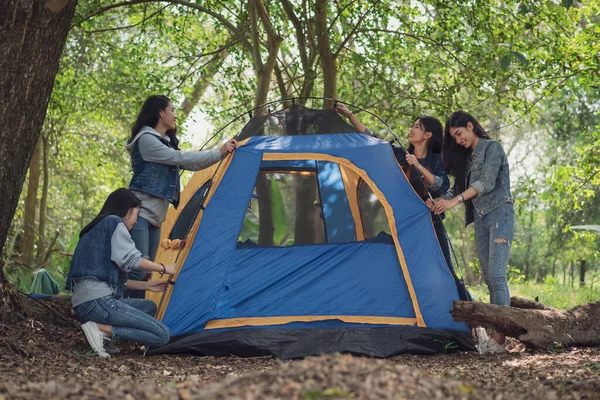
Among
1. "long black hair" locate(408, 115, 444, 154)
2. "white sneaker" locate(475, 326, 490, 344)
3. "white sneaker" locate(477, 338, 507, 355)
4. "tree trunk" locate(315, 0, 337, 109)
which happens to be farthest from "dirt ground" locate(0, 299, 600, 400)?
"tree trunk" locate(315, 0, 337, 109)

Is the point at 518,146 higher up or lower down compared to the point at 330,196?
higher up

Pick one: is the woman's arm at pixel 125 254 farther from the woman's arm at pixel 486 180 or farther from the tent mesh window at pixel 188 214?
the woman's arm at pixel 486 180

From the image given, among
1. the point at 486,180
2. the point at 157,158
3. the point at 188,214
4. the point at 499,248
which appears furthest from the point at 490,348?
the point at 157,158

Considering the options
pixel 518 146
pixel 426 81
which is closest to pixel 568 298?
pixel 426 81

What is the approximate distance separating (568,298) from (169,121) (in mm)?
6439

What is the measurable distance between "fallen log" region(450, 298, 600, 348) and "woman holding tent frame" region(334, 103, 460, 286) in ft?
1.47

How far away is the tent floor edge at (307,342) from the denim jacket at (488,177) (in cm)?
96

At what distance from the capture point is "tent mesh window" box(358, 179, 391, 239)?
17.9 feet

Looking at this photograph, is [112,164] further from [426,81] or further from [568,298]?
[568,298]

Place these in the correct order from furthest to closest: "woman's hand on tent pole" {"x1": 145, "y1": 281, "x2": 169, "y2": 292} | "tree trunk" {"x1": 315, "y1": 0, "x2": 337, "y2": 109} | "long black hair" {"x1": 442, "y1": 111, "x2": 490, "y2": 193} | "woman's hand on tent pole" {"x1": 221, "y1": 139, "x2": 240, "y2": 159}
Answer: "tree trunk" {"x1": 315, "y1": 0, "x2": 337, "y2": 109} < "long black hair" {"x1": 442, "y1": 111, "x2": 490, "y2": 193} < "woman's hand on tent pole" {"x1": 221, "y1": 139, "x2": 240, "y2": 159} < "woman's hand on tent pole" {"x1": 145, "y1": 281, "x2": 169, "y2": 292}

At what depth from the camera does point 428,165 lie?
5.48m

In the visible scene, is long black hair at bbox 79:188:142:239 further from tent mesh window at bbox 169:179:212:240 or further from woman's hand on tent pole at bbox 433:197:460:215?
woman's hand on tent pole at bbox 433:197:460:215

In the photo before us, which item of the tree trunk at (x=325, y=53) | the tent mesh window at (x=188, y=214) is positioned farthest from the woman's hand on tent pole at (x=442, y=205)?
the tree trunk at (x=325, y=53)

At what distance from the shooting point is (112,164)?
13.9 metres
